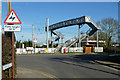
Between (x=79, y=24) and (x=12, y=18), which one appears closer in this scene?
(x=12, y=18)

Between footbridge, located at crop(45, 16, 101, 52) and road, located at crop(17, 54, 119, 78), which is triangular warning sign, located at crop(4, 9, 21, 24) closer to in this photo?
road, located at crop(17, 54, 119, 78)

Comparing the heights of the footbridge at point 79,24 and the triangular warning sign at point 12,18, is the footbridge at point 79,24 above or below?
above

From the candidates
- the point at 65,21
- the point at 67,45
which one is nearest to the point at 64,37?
the point at 67,45

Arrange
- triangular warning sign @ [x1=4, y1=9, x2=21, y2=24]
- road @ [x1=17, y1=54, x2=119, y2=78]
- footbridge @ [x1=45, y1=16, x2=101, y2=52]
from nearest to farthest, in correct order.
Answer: triangular warning sign @ [x1=4, y1=9, x2=21, y2=24]
road @ [x1=17, y1=54, x2=119, y2=78]
footbridge @ [x1=45, y1=16, x2=101, y2=52]

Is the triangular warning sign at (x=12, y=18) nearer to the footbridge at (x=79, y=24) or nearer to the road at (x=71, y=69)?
the road at (x=71, y=69)

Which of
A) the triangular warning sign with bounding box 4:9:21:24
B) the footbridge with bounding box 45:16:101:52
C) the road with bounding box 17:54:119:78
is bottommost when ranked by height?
the road with bounding box 17:54:119:78

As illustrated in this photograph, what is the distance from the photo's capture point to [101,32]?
152 feet

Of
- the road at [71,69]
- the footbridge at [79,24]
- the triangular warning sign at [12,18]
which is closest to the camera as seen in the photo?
the triangular warning sign at [12,18]

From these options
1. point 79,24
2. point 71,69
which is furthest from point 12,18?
point 79,24

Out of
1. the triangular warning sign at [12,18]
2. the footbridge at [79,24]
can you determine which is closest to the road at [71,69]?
the triangular warning sign at [12,18]

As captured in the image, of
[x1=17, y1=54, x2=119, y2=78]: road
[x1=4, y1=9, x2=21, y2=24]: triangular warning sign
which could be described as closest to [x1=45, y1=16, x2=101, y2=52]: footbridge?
[x1=17, y1=54, x2=119, y2=78]: road

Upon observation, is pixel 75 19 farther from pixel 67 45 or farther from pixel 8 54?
pixel 8 54

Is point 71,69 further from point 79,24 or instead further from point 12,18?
point 79,24

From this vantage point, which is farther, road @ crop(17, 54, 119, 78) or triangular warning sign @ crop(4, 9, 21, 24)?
road @ crop(17, 54, 119, 78)
